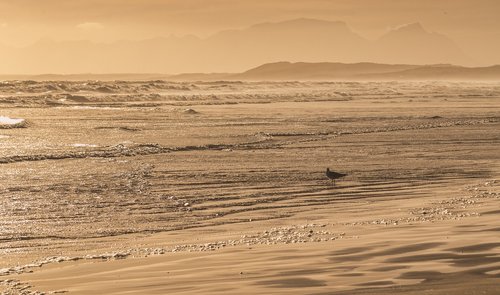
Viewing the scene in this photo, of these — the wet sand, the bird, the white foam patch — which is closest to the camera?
the wet sand

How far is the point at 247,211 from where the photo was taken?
16.9 metres

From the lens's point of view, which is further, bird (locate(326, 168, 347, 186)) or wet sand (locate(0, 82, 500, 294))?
bird (locate(326, 168, 347, 186))

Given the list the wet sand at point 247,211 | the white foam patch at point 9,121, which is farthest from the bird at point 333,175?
the white foam patch at point 9,121

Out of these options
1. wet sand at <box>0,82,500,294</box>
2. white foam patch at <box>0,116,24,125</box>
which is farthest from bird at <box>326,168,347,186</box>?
white foam patch at <box>0,116,24,125</box>

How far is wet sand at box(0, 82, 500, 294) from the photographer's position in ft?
34.0

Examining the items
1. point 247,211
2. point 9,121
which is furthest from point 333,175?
point 9,121

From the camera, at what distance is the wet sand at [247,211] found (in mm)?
10352

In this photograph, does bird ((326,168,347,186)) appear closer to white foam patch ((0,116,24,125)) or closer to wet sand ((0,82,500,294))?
wet sand ((0,82,500,294))

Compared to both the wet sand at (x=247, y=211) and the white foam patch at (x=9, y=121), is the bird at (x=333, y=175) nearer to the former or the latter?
the wet sand at (x=247, y=211)

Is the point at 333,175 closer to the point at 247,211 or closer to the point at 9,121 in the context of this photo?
the point at 247,211

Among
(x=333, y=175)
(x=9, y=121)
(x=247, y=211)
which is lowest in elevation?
(x=247, y=211)

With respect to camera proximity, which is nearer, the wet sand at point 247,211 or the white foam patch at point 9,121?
the wet sand at point 247,211

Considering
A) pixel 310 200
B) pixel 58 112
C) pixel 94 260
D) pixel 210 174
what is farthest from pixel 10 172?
pixel 58 112

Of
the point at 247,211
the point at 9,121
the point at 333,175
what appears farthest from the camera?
the point at 9,121
